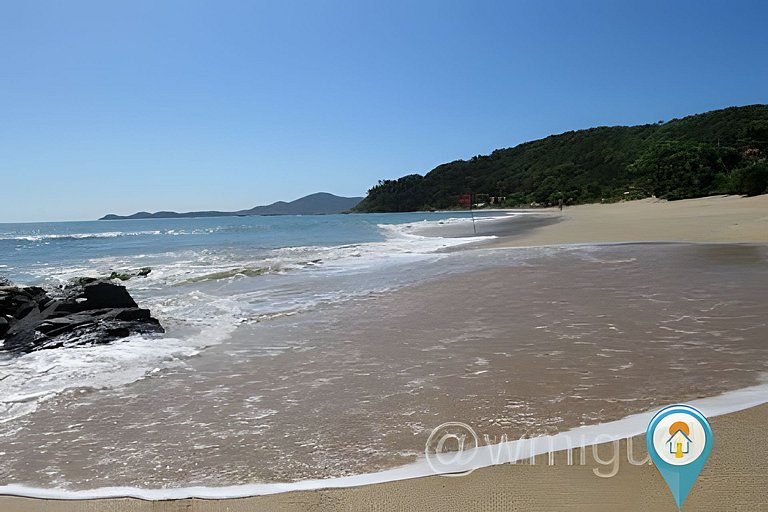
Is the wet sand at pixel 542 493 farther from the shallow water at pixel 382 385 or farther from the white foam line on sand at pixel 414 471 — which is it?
the shallow water at pixel 382 385

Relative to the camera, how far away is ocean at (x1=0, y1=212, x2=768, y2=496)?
326cm

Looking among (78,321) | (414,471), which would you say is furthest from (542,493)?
(78,321)

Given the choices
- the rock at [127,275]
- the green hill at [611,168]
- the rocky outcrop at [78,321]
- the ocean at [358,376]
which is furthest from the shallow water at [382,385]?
the green hill at [611,168]

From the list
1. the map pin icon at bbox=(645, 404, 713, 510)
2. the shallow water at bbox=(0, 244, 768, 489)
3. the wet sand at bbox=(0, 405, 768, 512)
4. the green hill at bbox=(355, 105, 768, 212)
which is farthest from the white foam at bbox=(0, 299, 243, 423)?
the green hill at bbox=(355, 105, 768, 212)

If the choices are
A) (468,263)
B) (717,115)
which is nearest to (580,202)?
(717,115)

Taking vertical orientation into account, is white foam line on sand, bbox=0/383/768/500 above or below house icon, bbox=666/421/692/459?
below

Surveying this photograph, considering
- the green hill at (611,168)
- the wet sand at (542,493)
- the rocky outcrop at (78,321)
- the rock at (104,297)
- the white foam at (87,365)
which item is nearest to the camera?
the wet sand at (542,493)

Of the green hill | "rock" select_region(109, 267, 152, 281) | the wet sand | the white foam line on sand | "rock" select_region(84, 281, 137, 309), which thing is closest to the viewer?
the wet sand

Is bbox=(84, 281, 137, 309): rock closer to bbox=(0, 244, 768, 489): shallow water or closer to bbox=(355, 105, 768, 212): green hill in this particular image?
bbox=(0, 244, 768, 489): shallow water

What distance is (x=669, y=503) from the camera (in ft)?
7.73

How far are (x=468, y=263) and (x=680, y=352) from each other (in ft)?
30.8

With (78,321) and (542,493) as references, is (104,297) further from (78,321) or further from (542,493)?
(542,493)

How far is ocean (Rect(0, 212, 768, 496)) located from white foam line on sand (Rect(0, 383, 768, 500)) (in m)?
0.08

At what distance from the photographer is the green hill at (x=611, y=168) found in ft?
158
